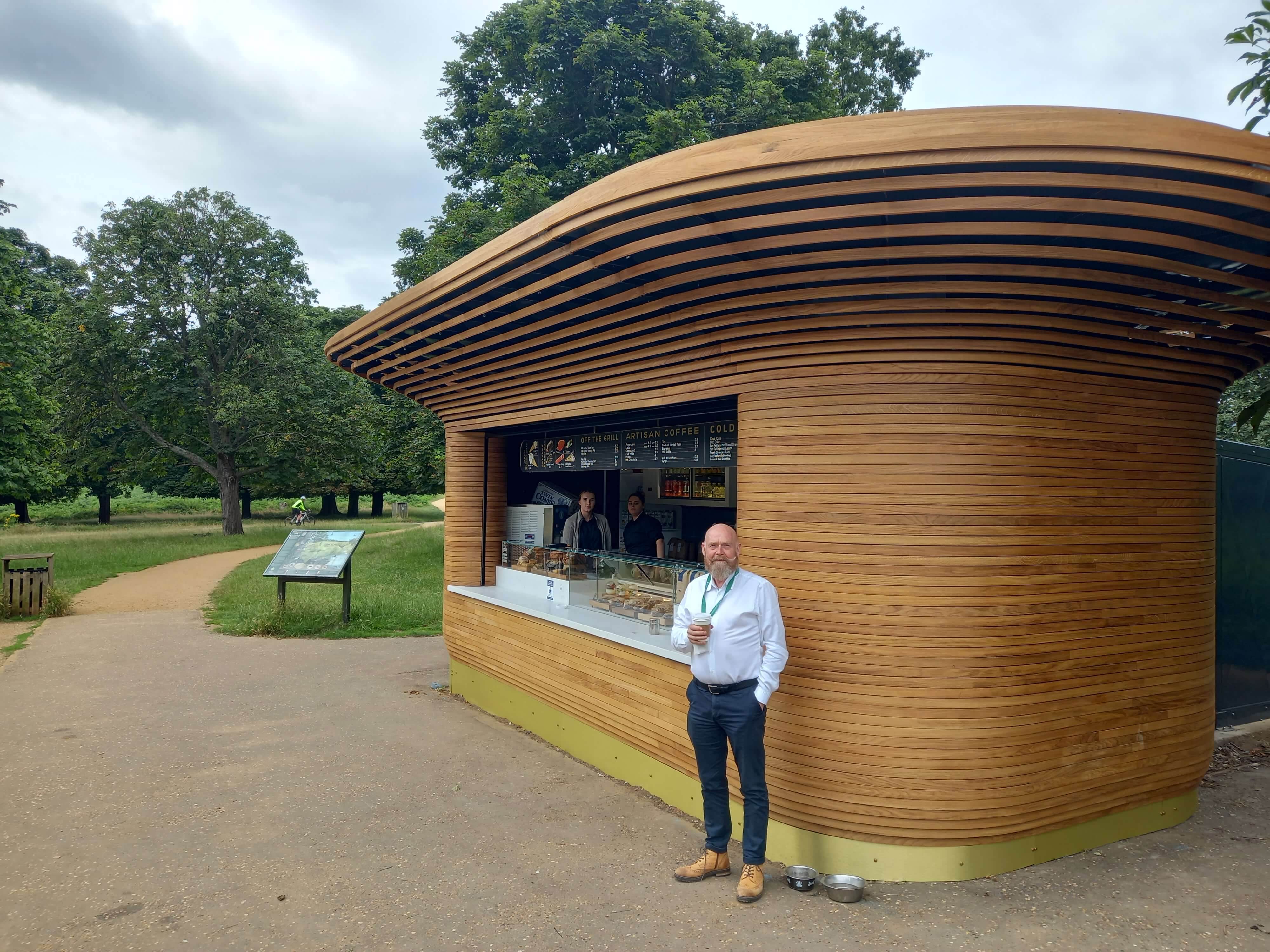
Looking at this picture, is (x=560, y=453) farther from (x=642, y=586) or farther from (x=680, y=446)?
(x=642, y=586)

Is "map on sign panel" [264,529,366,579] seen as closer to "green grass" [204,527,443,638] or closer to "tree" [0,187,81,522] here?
"green grass" [204,527,443,638]

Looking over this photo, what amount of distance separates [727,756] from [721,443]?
2.52 metres

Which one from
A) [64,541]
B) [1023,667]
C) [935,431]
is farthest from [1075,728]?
[64,541]

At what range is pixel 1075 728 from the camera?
13.9 ft

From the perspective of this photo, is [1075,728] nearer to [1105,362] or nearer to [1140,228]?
[1105,362]

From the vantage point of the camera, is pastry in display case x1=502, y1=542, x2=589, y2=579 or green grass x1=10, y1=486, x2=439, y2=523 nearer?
pastry in display case x1=502, y1=542, x2=589, y2=579

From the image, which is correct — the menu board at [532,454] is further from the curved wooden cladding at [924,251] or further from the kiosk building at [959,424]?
the kiosk building at [959,424]

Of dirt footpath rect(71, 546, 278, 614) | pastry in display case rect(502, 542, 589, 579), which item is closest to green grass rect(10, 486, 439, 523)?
dirt footpath rect(71, 546, 278, 614)

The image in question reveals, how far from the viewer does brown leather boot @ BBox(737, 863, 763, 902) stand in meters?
3.89

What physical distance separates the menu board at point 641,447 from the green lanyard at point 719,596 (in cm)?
247

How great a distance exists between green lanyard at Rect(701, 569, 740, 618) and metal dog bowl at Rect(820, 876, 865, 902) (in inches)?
55.8

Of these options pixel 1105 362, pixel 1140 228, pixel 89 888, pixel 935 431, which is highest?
pixel 1140 228

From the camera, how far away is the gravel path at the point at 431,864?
367cm

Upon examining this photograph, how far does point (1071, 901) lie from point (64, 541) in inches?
1185
